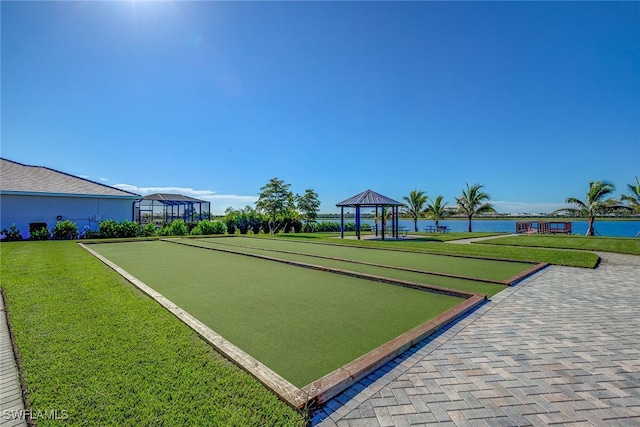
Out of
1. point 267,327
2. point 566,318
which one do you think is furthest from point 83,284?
point 566,318

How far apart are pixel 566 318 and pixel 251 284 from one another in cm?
469

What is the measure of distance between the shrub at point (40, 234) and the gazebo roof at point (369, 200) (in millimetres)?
14808

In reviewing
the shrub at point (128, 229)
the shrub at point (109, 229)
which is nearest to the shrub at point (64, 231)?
the shrub at point (109, 229)

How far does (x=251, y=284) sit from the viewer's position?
5.22 metres

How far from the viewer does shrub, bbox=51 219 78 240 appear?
46.3ft

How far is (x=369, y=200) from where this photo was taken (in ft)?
51.9

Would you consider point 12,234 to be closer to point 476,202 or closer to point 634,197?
point 476,202

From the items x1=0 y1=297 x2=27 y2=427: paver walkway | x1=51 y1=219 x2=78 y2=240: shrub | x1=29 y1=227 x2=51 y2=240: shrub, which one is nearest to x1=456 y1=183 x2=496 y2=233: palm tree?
x1=0 y1=297 x2=27 y2=427: paver walkway

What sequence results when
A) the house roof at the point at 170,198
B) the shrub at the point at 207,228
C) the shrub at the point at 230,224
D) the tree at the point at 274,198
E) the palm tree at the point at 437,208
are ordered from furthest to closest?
the palm tree at the point at 437,208 < the house roof at the point at 170,198 < the tree at the point at 274,198 < the shrub at the point at 230,224 < the shrub at the point at 207,228

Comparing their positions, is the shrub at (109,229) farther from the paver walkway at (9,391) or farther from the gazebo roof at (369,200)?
the paver walkway at (9,391)

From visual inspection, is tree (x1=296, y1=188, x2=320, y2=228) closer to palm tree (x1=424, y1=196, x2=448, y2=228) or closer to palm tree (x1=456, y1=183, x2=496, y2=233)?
palm tree (x1=424, y1=196, x2=448, y2=228)

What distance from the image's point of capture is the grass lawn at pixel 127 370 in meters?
1.73

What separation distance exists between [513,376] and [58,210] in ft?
69.3

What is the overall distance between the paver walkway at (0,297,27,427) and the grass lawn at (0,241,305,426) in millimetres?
78
